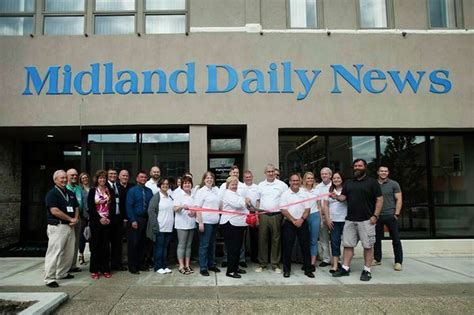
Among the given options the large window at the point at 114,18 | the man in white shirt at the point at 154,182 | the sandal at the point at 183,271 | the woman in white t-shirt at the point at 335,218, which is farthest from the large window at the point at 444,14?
the sandal at the point at 183,271

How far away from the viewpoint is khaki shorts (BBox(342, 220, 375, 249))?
6.46 metres

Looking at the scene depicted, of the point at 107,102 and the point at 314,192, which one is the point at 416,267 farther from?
the point at 107,102

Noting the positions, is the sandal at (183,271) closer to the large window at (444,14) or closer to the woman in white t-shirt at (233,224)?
the woman in white t-shirt at (233,224)

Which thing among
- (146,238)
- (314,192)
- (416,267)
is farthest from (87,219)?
(416,267)

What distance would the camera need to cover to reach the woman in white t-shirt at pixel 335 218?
23.5 feet

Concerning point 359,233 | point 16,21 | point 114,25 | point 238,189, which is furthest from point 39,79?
point 359,233

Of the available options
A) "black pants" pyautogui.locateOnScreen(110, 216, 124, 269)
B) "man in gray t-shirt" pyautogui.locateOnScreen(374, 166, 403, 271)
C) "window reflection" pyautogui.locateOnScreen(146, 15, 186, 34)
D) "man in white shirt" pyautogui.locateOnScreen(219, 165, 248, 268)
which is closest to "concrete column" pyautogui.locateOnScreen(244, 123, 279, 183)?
"man in white shirt" pyautogui.locateOnScreen(219, 165, 248, 268)

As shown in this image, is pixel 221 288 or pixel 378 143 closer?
pixel 221 288

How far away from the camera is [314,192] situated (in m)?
7.42

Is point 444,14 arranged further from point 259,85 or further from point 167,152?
point 167,152

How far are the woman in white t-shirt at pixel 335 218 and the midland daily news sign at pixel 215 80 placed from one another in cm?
256

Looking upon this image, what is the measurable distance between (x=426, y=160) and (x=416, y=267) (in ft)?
9.87

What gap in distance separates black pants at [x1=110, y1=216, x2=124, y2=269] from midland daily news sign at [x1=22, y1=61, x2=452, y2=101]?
10.4 feet

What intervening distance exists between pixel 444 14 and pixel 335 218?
610 cm
